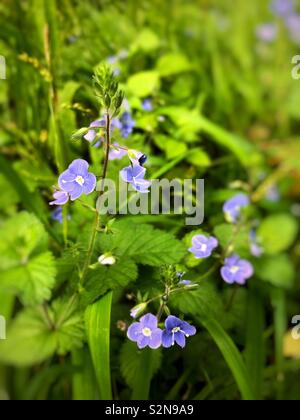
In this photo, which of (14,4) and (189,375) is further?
(14,4)

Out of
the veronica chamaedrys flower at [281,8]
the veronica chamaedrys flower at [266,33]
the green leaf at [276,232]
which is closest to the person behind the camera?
the green leaf at [276,232]

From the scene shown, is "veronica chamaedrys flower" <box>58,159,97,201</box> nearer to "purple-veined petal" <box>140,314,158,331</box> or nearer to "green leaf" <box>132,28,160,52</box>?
"purple-veined petal" <box>140,314,158,331</box>

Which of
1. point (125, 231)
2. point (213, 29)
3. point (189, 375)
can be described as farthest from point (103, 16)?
point (189, 375)

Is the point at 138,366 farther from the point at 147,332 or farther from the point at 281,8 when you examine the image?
the point at 281,8

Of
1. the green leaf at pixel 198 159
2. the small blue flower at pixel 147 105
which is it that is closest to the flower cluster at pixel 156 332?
the green leaf at pixel 198 159

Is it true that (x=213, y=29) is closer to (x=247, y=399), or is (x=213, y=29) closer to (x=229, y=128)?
(x=229, y=128)

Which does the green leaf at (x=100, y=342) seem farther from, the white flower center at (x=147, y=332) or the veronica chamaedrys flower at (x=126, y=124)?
the veronica chamaedrys flower at (x=126, y=124)

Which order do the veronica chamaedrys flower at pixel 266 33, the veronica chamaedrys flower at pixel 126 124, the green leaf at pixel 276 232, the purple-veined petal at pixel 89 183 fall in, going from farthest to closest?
1. the veronica chamaedrys flower at pixel 266 33
2. the green leaf at pixel 276 232
3. the veronica chamaedrys flower at pixel 126 124
4. the purple-veined petal at pixel 89 183
